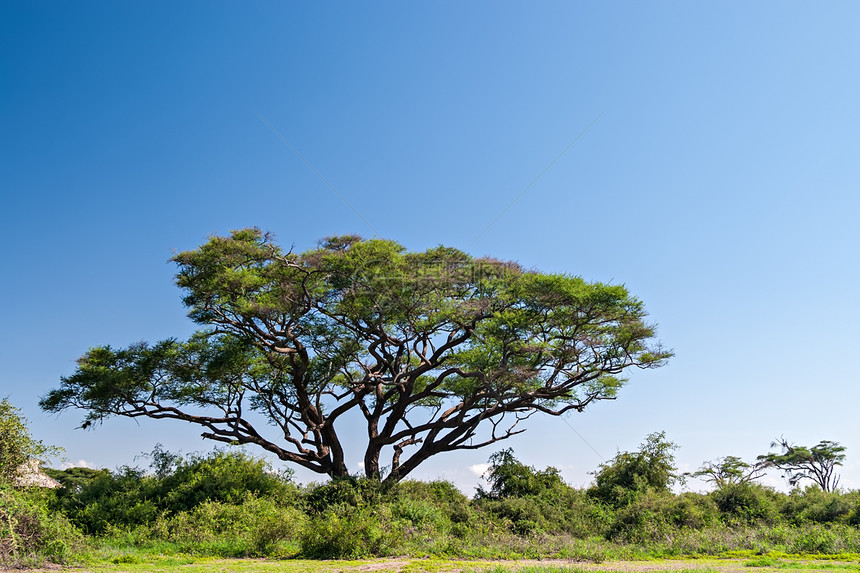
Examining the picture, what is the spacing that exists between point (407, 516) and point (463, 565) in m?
7.37

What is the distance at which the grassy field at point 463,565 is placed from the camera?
1055 cm

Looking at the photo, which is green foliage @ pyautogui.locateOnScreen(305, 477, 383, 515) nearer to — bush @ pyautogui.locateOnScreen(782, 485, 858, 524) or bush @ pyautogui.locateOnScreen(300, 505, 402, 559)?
bush @ pyautogui.locateOnScreen(300, 505, 402, 559)

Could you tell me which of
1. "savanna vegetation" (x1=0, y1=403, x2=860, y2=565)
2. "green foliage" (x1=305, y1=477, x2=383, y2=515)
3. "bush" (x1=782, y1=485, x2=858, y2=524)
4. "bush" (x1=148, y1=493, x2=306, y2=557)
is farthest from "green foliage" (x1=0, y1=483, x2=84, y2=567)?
"bush" (x1=782, y1=485, x2=858, y2=524)

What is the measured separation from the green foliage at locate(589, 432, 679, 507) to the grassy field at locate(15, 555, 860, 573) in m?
8.32

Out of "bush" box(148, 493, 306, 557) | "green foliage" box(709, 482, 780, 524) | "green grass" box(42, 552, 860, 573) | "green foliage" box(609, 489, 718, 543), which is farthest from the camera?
"green foliage" box(709, 482, 780, 524)

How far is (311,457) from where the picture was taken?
24.3 meters

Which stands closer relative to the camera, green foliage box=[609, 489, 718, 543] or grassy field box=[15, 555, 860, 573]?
grassy field box=[15, 555, 860, 573]

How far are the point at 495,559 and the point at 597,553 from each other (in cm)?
205

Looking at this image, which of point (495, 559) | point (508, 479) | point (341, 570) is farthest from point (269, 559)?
point (508, 479)

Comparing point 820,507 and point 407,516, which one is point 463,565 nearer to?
point 407,516

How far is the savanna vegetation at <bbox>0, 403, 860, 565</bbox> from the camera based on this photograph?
43.1 ft

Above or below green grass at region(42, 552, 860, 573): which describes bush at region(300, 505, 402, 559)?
above

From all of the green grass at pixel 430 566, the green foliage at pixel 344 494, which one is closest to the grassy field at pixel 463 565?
the green grass at pixel 430 566

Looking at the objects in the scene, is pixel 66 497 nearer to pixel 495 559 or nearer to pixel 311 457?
pixel 311 457
